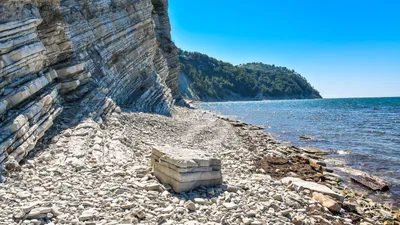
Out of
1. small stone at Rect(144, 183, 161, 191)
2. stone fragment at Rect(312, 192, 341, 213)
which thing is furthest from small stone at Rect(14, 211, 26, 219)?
stone fragment at Rect(312, 192, 341, 213)

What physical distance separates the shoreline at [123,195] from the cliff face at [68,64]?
1.03 metres

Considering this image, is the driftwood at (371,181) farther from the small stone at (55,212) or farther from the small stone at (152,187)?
the small stone at (55,212)

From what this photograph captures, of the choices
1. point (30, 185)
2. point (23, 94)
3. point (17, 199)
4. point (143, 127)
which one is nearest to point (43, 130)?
point (23, 94)

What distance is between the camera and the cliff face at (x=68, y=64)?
30.5 ft

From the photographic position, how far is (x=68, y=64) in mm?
14672

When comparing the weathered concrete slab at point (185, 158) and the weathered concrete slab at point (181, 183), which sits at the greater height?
the weathered concrete slab at point (185, 158)

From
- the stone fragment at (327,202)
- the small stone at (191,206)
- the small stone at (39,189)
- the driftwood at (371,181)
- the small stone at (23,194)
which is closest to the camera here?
the small stone at (23,194)

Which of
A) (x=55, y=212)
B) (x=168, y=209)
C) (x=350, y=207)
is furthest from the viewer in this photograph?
(x=350, y=207)

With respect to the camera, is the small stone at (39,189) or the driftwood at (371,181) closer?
the small stone at (39,189)

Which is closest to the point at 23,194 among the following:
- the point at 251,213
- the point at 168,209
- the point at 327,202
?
the point at 168,209

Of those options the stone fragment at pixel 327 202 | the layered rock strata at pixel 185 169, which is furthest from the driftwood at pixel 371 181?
the layered rock strata at pixel 185 169

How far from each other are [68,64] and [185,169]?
10.2 metres

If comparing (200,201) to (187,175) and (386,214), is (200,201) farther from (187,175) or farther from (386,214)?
(386,214)

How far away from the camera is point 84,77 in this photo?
15.5 meters
